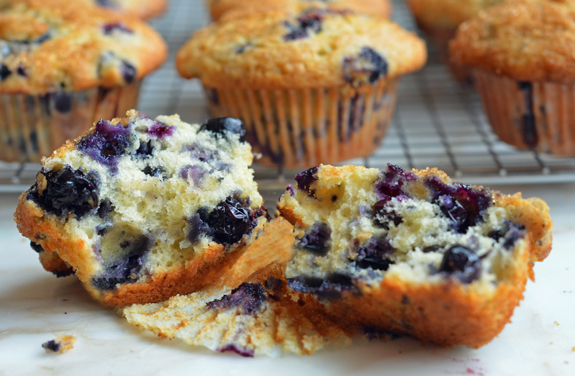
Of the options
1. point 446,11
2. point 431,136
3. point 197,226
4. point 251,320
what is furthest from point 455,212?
point 446,11

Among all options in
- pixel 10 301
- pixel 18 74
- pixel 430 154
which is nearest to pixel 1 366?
pixel 10 301

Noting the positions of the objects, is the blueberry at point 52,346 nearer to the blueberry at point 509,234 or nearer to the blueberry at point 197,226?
the blueberry at point 197,226

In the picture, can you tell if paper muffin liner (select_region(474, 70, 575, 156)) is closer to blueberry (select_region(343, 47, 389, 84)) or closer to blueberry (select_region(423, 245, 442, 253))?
blueberry (select_region(343, 47, 389, 84))

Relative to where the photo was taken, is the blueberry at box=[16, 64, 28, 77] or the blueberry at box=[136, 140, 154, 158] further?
the blueberry at box=[16, 64, 28, 77]

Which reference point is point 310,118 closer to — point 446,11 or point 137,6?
point 446,11

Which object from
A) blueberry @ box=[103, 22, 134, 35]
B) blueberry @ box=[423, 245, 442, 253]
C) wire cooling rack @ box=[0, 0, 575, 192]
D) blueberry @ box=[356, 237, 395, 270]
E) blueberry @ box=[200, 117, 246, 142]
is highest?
blueberry @ box=[103, 22, 134, 35]

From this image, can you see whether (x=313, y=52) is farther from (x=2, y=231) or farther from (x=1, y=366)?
(x=1, y=366)

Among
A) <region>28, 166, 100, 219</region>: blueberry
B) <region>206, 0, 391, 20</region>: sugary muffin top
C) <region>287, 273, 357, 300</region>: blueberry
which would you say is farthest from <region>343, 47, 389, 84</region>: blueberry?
<region>28, 166, 100, 219</region>: blueberry

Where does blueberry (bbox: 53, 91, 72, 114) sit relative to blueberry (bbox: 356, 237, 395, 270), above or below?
above
